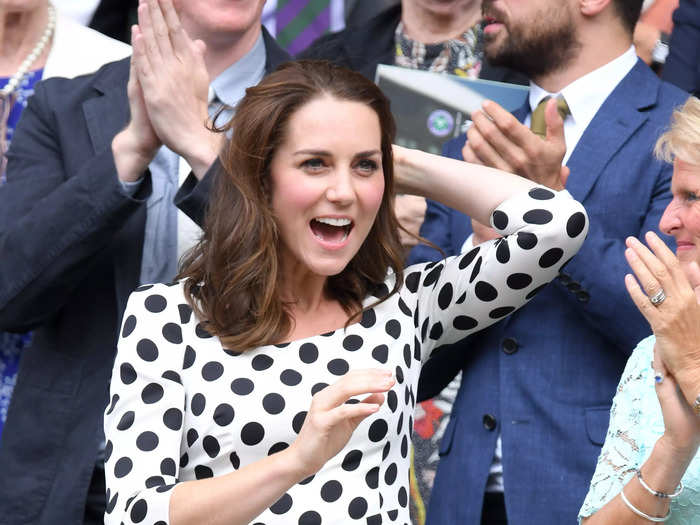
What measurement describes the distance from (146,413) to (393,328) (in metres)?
0.59

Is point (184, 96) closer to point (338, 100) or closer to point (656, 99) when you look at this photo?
point (338, 100)

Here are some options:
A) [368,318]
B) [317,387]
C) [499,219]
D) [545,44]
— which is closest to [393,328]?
[368,318]

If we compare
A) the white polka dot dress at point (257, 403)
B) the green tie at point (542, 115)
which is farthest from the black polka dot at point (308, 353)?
the green tie at point (542, 115)

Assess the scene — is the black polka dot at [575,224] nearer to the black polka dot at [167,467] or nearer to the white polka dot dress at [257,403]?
the white polka dot dress at [257,403]

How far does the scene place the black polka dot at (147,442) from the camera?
2621 mm

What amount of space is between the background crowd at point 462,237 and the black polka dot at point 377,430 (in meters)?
0.41

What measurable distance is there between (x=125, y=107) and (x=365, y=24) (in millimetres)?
1076

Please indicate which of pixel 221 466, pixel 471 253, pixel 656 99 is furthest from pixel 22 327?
pixel 656 99

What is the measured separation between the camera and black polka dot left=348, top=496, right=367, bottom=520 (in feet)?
8.70

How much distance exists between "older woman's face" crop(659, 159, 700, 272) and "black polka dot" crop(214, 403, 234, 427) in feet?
3.21

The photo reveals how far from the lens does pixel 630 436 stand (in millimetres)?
2703

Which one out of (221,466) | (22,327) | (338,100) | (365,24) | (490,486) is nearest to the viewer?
(221,466)

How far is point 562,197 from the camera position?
3.04 metres

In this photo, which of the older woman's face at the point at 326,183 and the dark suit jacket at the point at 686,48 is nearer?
the older woman's face at the point at 326,183
